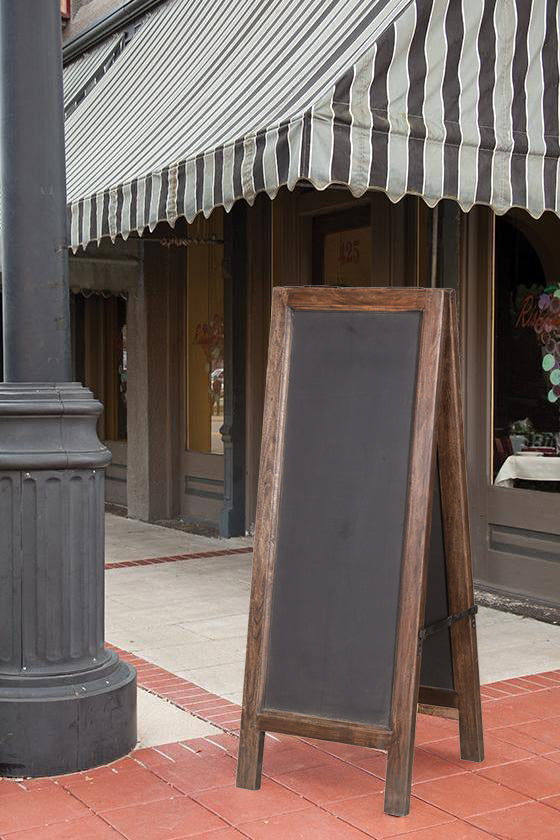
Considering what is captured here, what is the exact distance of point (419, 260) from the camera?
783 cm

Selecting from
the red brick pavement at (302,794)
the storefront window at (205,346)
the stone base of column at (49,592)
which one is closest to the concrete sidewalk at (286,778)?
the red brick pavement at (302,794)

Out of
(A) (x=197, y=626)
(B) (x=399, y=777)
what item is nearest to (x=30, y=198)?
(B) (x=399, y=777)

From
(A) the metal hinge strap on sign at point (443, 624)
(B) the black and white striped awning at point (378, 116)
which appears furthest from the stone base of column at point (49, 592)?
(B) the black and white striped awning at point (378, 116)

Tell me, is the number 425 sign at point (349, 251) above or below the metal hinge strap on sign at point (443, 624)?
above

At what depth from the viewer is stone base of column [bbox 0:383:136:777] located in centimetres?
403

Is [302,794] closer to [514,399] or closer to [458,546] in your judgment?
[458,546]

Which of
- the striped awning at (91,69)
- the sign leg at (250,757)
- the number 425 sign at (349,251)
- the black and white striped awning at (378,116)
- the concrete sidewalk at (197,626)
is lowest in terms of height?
the concrete sidewalk at (197,626)

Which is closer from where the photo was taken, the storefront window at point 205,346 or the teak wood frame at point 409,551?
the teak wood frame at point 409,551

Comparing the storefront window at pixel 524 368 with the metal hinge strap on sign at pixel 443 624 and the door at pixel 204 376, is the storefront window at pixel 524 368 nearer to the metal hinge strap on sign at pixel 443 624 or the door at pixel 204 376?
the metal hinge strap on sign at pixel 443 624

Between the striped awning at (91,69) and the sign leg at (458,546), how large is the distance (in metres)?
6.91

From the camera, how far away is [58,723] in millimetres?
4031

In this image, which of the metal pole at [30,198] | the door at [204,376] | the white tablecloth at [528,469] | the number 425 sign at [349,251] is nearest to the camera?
the metal pole at [30,198]

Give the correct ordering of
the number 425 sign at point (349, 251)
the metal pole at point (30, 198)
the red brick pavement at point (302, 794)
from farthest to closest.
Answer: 1. the number 425 sign at point (349, 251)
2. the metal pole at point (30, 198)
3. the red brick pavement at point (302, 794)

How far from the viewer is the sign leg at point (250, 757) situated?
12.7ft
